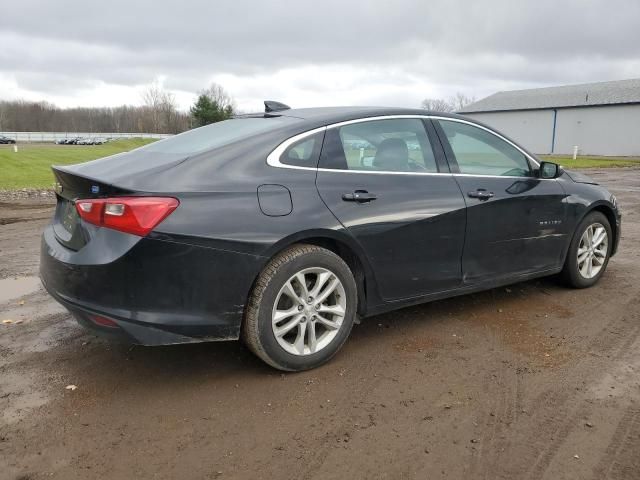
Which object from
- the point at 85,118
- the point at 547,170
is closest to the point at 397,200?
the point at 547,170

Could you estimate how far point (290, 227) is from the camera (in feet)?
10.5

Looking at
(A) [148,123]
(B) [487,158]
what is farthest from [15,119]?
(B) [487,158]

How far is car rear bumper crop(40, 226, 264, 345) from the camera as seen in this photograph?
2.91 m

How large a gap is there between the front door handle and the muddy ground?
3.22ft

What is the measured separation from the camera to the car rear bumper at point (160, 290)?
115 inches

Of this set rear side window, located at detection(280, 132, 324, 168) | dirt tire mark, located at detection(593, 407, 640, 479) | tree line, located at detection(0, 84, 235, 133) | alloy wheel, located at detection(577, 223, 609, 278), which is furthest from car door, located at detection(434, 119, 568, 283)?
tree line, located at detection(0, 84, 235, 133)

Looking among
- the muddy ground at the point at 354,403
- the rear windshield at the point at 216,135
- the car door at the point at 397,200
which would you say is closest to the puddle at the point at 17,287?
the muddy ground at the point at 354,403

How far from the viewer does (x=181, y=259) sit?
295 centimetres

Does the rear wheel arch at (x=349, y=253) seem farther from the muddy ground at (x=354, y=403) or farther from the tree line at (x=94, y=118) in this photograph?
the tree line at (x=94, y=118)

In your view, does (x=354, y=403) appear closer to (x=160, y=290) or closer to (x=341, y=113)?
(x=160, y=290)

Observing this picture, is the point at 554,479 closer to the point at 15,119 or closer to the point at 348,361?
the point at 348,361

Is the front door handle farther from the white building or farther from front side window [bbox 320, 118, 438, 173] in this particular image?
the white building

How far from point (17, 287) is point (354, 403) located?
12.7 feet

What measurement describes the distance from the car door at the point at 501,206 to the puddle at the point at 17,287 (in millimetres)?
3986
